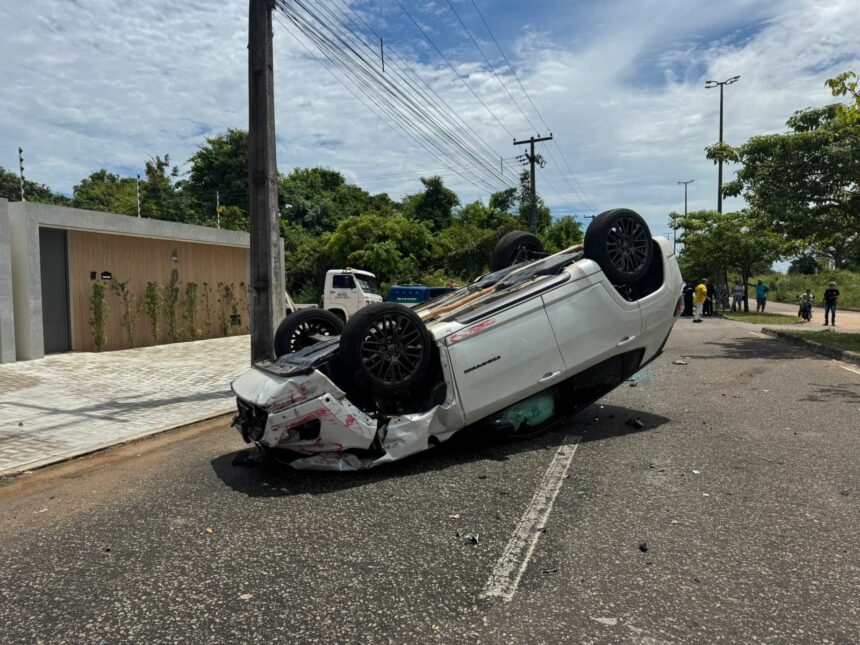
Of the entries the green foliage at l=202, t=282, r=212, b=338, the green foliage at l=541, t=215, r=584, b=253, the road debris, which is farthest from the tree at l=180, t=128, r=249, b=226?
the road debris

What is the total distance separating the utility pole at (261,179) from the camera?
923 centimetres

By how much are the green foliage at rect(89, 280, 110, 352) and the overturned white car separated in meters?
10.0

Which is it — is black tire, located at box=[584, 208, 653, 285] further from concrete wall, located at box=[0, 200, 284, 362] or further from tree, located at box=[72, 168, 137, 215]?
tree, located at box=[72, 168, 137, 215]

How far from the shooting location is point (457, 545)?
3539 millimetres

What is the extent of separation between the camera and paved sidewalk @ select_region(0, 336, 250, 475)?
6426 mm

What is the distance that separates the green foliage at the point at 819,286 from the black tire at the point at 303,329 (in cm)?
4471

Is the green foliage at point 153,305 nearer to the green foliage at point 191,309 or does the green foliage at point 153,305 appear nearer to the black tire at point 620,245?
the green foliage at point 191,309

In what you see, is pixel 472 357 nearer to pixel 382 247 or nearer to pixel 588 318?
pixel 588 318

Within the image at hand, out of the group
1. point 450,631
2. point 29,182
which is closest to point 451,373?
point 450,631

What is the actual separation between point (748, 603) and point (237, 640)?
2408 mm

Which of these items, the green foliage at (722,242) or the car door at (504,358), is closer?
the car door at (504,358)

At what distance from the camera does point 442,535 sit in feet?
12.1

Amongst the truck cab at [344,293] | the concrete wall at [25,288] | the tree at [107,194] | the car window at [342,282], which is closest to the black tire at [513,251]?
the concrete wall at [25,288]

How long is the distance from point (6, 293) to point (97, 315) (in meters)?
2.46
